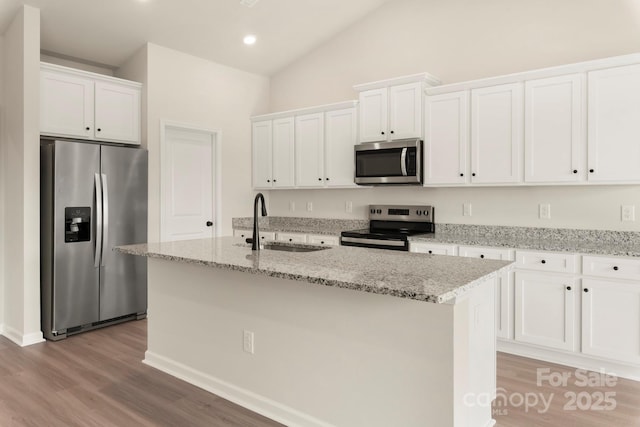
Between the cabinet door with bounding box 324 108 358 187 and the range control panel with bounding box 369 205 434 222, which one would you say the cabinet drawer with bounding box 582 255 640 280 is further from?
the cabinet door with bounding box 324 108 358 187

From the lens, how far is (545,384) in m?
2.88

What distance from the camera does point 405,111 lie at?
13.9 feet

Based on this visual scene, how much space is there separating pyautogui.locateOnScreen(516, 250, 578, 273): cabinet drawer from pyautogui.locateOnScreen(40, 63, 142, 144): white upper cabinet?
156 inches

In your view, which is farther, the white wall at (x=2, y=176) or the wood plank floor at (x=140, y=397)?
the white wall at (x=2, y=176)

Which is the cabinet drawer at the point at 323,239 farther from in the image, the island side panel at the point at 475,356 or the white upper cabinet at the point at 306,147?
the island side panel at the point at 475,356

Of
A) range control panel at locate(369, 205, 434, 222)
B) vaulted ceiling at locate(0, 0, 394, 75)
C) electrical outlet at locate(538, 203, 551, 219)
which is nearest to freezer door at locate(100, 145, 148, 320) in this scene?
vaulted ceiling at locate(0, 0, 394, 75)

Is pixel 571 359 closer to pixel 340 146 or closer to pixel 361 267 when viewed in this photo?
pixel 361 267

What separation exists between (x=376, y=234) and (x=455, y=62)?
1.91m

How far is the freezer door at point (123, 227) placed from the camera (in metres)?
4.15

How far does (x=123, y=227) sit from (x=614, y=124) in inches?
173

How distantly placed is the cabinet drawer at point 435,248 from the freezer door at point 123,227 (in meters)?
2.75

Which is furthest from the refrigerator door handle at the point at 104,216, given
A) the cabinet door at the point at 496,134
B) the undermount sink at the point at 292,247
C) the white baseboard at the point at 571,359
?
the white baseboard at the point at 571,359

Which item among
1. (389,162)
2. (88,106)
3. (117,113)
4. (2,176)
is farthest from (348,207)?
(2,176)

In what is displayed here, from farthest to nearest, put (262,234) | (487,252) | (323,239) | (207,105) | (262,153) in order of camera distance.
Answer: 1. (262,153)
2. (262,234)
3. (207,105)
4. (323,239)
5. (487,252)
